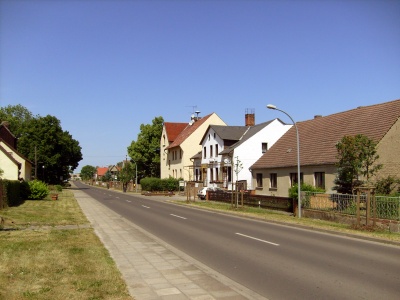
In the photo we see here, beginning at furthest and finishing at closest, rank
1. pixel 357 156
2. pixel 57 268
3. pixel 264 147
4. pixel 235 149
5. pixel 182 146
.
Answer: pixel 182 146 < pixel 264 147 < pixel 235 149 < pixel 357 156 < pixel 57 268

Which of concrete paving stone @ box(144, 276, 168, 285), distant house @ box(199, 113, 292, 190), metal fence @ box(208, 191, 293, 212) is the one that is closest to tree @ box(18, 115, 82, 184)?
distant house @ box(199, 113, 292, 190)

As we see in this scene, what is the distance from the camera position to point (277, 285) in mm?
7648

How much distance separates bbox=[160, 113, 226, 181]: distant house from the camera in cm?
6391

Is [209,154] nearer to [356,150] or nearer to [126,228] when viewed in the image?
[356,150]

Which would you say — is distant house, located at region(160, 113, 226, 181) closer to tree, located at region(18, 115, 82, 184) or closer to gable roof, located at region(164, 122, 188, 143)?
gable roof, located at region(164, 122, 188, 143)

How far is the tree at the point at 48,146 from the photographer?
78.7m

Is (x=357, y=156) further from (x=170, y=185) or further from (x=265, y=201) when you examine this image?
(x=170, y=185)

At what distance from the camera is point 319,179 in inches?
1176

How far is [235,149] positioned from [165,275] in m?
38.2

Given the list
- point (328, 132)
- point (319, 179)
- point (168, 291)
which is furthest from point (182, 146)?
point (168, 291)

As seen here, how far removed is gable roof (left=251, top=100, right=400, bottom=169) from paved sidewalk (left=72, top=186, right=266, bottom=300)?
19650 millimetres

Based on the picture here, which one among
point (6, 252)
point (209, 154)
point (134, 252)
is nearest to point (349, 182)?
point (134, 252)

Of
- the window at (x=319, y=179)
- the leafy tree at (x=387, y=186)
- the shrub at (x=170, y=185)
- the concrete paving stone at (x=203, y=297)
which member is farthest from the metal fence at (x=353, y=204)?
the shrub at (x=170, y=185)

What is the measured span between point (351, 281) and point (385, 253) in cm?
440
